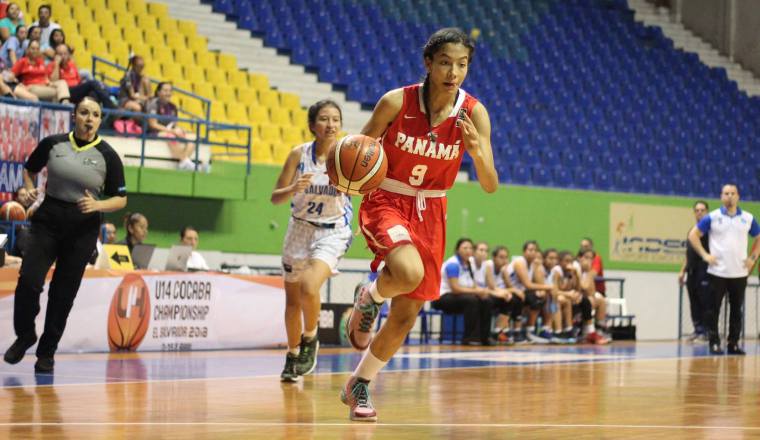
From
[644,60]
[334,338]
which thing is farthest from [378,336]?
[644,60]

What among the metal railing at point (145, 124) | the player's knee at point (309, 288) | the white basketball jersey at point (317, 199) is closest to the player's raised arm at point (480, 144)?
the player's knee at point (309, 288)

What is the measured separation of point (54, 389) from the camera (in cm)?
777

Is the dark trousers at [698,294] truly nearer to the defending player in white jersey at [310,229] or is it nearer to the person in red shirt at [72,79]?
the person in red shirt at [72,79]

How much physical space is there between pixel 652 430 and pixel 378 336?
1529 mm

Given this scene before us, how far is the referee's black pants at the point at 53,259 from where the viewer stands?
8.88 metres

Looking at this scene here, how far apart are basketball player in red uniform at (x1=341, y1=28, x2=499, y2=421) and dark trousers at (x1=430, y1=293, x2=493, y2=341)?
35.6 ft

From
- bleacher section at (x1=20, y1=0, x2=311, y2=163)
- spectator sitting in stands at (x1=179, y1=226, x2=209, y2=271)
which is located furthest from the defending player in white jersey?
bleacher section at (x1=20, y1=0, x2=311, y2=163)

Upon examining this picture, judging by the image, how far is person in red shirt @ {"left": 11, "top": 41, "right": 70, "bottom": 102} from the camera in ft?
51.7

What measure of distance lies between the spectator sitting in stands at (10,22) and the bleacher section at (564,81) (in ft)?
19.7

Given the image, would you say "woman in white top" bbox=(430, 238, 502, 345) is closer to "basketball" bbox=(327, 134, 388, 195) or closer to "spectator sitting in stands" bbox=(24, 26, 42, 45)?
"spectator sitting in stands" bbox=(24, 26, 42, 45)

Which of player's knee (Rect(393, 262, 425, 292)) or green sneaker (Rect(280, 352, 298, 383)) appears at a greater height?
player's knee (Rect(393, 262, 425, 292))

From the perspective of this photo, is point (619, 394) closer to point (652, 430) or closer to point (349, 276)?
point (652, 430)

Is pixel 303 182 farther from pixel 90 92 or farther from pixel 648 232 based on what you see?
pixel 648 232

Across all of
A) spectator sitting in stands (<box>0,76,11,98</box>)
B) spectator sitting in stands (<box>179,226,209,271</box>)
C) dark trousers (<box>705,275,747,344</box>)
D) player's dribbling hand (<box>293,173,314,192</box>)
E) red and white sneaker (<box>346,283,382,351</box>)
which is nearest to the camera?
red and white sneaker (<box>346,283,382,351</box>)
